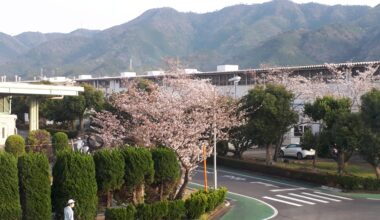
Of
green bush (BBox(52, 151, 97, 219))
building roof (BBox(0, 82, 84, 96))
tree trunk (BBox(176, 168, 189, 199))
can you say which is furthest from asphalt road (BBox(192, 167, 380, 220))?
building roof (BBox(0, 82, 84, 96))

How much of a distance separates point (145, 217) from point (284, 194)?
37.8 feet

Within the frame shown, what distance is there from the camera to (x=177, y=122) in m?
26.5

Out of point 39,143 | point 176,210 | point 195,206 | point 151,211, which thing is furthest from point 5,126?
point 151,211

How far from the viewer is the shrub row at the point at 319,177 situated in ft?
94.2

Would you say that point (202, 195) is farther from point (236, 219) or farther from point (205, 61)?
point (205, 61)

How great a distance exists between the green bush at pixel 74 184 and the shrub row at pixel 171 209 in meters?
0.85

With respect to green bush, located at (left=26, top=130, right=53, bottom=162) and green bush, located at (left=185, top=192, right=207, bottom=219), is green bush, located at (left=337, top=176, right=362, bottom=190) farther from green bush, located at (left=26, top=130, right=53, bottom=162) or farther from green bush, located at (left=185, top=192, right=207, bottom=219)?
green bush, located at (left=26, top=130, right=53, bottom=162)

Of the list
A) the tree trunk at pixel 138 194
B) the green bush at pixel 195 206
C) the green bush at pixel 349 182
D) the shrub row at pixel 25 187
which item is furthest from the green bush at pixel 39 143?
the shrub row at pixel 25 187

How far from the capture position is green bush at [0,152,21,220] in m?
15.7

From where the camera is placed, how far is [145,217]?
18.5m

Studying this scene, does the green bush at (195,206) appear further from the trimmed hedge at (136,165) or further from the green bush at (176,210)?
the trimmed hedge at (136,165)

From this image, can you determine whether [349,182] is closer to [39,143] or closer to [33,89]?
[39,143]

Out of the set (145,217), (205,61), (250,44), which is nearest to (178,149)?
(145,217)

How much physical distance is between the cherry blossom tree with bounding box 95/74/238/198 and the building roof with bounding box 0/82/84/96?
7130 mm
